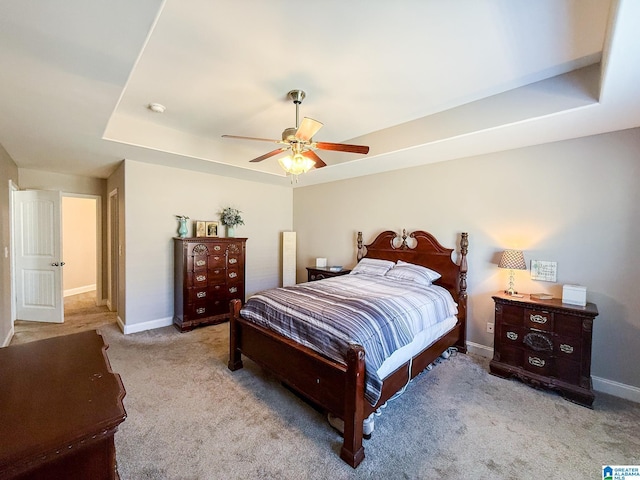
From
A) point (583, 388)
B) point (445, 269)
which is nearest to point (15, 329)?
point (445, 269)

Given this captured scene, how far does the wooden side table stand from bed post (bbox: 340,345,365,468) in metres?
1.23

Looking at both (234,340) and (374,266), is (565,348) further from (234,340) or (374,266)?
(234,340)

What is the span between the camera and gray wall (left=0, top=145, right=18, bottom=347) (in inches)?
127

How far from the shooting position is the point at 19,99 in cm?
214

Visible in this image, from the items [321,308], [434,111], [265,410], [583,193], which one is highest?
[434,111]

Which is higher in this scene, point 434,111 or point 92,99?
point 434,111

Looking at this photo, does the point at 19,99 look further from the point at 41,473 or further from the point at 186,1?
the point at 41,473

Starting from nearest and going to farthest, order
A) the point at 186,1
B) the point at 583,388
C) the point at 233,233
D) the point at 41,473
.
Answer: the point at 41,473 → the point at 186,1 → the point at 583,388 → the point at 233,233

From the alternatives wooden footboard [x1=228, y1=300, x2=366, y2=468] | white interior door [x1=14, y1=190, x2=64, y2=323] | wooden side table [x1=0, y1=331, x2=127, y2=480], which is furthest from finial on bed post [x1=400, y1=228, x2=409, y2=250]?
white interior door [x1=14, y1=190, x2=64, y2=323]

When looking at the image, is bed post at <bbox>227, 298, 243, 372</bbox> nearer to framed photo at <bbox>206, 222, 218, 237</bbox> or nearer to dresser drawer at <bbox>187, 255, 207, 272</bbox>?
dresser drawer at <bbox>187, 255, 207, 272</bbox>

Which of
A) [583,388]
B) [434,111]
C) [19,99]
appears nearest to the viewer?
[19,99]

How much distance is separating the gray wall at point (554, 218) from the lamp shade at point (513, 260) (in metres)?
0.21

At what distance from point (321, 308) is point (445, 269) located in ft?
6.63

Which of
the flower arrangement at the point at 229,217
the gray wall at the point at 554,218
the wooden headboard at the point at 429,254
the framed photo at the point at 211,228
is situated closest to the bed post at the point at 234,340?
the framed photo at the point at 211,228
